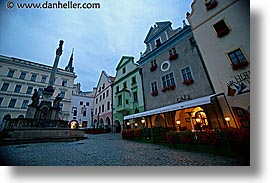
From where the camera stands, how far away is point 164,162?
206 cm

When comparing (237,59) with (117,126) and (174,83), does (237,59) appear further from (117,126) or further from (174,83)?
(117,126)

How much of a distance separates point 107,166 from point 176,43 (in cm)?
531

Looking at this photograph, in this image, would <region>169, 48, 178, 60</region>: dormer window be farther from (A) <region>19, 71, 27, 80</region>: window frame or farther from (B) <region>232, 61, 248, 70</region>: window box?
(A) <region>19, 71, 27, 80</region>: window frame

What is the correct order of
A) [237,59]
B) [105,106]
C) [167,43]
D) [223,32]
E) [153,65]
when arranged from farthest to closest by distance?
[105,106] → [153,65] → [167,43] → [223,32] → [237,59]

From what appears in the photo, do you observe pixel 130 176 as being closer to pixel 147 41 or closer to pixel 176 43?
pixel 176 43

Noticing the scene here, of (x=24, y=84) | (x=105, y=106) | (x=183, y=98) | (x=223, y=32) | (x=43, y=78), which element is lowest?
(x=183, y=98)

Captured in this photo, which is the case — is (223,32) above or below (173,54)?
below

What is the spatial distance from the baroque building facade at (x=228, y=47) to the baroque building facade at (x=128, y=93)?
132 inches

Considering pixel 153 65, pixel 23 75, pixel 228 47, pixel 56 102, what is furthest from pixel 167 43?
pixel 23 75

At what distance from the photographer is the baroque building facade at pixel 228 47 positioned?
234cm

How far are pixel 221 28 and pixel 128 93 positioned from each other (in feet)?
15.5

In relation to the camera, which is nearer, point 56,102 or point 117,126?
point 56,102

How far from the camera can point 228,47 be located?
2975 millimetres

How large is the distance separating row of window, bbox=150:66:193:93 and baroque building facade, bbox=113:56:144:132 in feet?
2.42
